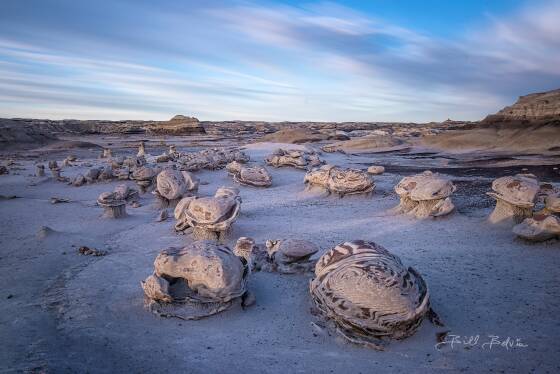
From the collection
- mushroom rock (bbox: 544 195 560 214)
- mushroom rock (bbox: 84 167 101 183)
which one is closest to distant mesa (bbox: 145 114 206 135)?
mushroom rock (bbox: 84 167 101 183)

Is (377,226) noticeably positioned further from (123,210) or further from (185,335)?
(123,210)

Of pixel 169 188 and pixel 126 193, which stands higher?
pixel 169 188

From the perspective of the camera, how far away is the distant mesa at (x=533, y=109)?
16891mm

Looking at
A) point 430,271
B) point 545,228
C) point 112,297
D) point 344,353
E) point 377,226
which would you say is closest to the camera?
point 344,353

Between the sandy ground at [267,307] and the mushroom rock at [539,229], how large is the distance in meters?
0.12

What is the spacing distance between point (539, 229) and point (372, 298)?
3.14 m

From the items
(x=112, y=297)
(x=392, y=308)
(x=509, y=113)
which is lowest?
(x=112, y=297)

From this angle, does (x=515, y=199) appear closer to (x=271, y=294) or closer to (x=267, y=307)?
(x=271, y=294)

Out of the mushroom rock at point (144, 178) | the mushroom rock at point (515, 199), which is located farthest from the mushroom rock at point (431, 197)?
the mushroom rock at point (144, 178)

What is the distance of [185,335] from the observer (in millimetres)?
3416

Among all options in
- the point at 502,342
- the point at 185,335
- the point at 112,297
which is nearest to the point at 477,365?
the point at 502,342

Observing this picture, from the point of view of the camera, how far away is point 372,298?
341 centimetres

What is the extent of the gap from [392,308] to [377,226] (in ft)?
11.3

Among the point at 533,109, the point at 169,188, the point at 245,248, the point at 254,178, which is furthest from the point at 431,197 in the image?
the point at 533,109
